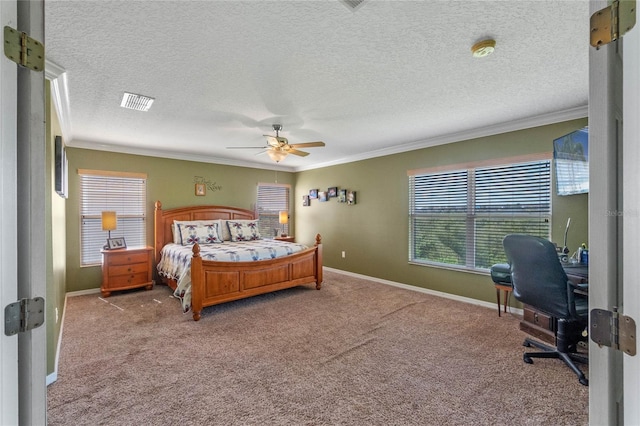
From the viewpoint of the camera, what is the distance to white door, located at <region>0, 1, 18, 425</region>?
28.5 inches

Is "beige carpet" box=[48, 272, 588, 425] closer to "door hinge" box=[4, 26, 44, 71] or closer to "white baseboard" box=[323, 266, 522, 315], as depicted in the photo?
"white baseboard" box=[323, 266, 522, 315]

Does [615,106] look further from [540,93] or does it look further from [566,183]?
[566,183]

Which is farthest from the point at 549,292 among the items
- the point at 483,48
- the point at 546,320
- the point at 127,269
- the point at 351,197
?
the point at 127,269

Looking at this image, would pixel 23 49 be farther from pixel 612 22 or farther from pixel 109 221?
pixel 109 221

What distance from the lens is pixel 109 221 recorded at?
4.45 metres

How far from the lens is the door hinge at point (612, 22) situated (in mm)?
682

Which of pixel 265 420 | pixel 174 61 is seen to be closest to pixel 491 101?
pixel 174 61

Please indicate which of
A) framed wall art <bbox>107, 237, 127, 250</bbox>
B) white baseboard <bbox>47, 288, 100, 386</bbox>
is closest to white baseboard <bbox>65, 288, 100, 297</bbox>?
white baseboard <bbox>47, 288, 100, 386</bbox>

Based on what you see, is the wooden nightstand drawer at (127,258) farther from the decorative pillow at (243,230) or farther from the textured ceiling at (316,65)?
the textured ceiling at (316,65)

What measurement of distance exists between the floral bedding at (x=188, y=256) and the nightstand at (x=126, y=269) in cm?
26

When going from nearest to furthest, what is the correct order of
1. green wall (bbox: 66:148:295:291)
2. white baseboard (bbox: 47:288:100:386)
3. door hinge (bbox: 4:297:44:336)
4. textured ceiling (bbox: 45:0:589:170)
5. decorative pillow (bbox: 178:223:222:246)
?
door hinge (bbox: 4:297:44:336) → textured ceiling (bbox: 45:0:589:170) → white baseboard (bbox: 47:288:100:386) → green wall (bbox: 66:148:295:291) → decorative pillow (bbox: 178:223:222:246)

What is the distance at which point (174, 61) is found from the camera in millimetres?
2152

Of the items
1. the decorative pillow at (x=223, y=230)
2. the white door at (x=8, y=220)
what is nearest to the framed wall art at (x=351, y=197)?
the decorative pillow at (x=223, y=230)

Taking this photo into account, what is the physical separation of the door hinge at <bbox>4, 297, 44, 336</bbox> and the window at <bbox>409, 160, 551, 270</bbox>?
4.34 m
